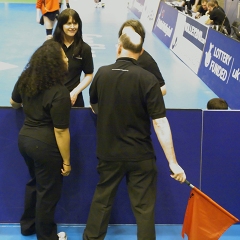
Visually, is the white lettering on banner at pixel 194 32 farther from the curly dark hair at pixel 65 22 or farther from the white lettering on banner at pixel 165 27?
the curly dark hair at pixel 65 22

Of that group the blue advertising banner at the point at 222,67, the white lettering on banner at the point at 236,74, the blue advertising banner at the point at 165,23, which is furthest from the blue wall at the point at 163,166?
the blue advertising banner at the point at 165,23

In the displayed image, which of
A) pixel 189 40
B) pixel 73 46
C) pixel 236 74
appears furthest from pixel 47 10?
pixel 73 46

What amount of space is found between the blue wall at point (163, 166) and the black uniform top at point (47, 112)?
1.66ft

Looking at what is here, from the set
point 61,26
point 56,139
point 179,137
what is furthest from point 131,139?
point 61,26

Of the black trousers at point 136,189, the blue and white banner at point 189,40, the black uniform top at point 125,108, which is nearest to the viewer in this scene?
the black uniform top at point 125,108

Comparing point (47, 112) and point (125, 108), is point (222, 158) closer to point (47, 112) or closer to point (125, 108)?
point (125, 108)

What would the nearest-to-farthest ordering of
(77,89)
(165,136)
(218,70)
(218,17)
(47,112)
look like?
(165,136) → (47,112) → (77,89) → (218,70) → (218,17)

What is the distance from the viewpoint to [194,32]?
10.5 metres

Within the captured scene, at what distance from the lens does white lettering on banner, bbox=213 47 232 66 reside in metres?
8.25

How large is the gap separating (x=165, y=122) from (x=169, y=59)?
28.3ft

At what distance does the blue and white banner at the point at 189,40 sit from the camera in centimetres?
1005

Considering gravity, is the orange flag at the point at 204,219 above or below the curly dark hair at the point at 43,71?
below

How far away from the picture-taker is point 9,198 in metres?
4.09

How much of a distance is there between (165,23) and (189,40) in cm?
323
